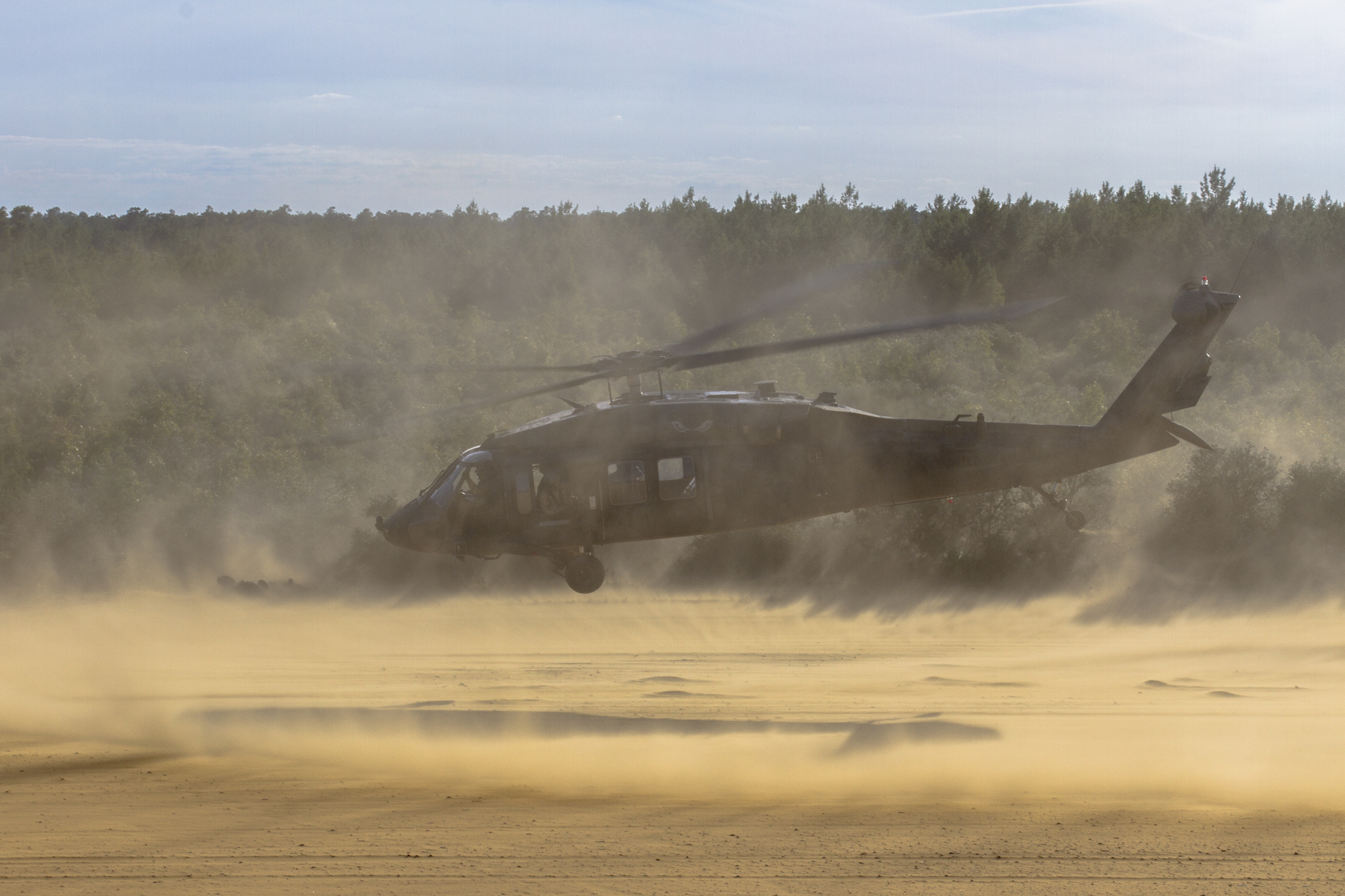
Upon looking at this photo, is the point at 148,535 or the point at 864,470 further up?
the point at 864,470

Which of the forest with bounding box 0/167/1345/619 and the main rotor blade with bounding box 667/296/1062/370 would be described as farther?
the forest with bounding box 0/167/1345/619

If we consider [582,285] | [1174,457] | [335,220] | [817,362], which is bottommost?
[1174,457]

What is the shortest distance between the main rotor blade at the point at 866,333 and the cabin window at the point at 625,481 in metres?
1.50

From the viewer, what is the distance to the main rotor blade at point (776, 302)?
11.5m

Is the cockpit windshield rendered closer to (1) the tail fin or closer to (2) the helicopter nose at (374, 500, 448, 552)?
(2) the helicopter nose at (374, 500, 448, 552)

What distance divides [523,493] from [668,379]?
64.3 feet

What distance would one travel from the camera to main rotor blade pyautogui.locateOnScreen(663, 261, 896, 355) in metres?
11.5

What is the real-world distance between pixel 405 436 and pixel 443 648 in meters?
13.8

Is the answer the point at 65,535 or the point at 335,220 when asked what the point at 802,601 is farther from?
the point at 335,220

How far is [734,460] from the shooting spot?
11836mm

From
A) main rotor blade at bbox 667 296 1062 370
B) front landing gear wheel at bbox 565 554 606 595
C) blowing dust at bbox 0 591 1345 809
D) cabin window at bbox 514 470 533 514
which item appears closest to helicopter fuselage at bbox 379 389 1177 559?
cabin window at bbox 514 470 533 514

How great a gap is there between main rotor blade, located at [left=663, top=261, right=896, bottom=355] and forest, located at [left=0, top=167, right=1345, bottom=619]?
3.01 meters

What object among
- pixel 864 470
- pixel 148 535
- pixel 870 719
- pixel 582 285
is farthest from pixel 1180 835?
pixel 582 285

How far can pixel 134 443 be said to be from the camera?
110 ft
